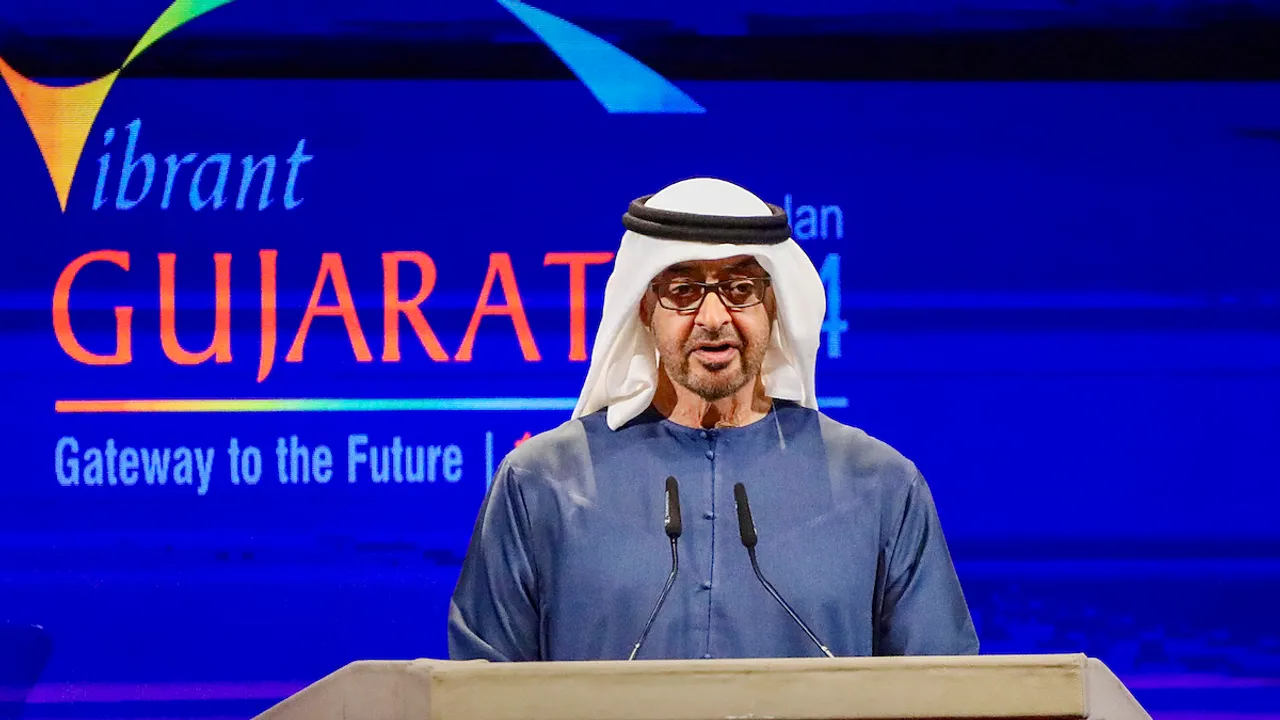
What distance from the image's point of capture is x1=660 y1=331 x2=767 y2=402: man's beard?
7.92ft

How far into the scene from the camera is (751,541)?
2.25m

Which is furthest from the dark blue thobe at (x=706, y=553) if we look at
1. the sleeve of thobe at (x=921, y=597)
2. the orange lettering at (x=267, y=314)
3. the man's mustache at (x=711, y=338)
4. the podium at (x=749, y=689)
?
the orange lettering at (x=267, y=314)

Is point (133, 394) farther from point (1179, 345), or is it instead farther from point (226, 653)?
point (1179, 345)

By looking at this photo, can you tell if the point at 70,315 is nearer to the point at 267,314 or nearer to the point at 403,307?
the point at 267,314

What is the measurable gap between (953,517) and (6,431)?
1956mm

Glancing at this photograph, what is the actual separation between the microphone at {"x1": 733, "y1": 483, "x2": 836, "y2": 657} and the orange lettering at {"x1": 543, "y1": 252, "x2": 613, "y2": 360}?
118cm

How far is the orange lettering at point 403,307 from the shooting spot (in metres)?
3.49

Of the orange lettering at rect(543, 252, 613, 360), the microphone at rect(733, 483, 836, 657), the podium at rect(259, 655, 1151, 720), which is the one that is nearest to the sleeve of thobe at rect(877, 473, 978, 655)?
the microphone at rect(733, 483, 836, 657)

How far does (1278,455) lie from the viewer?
11.7ft

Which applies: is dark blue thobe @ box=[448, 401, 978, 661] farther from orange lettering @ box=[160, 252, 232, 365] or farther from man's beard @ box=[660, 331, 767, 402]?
orange lettering @ box=[160, 252, 232, 365]

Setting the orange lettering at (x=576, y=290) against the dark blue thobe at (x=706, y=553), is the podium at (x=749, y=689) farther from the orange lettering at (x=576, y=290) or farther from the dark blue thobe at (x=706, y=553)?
the orange lettering at (x=576, y=290)

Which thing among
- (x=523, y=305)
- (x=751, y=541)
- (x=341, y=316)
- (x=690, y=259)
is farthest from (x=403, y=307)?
(x=751, y=541)

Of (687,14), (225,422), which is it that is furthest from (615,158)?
(225,422)

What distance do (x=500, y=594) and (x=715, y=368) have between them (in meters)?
0.44
